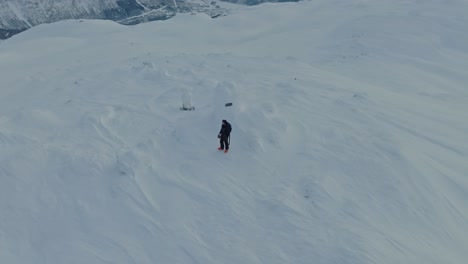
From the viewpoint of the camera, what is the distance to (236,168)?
36.7ft

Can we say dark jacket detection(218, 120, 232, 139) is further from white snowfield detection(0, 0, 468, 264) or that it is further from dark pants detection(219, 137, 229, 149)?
white snowfield detection(0, 0, 468, 264)

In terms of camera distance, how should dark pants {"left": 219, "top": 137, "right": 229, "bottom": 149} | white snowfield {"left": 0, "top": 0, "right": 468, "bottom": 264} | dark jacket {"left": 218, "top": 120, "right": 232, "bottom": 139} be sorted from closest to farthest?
1. white snowfield {"left": 0, "top": 0, "right": 468, "bottom": 264}
2. dark jacket {"left": 218, "top": 120, "right": 232, "bottom": 139}
3. dark pants {"left": 219, "top": 137, "right": 229, "bottom": 149}

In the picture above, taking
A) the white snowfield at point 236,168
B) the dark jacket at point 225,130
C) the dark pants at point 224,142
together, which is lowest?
the white snowfield at point 236,168

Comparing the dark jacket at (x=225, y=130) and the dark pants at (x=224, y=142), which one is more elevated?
the dark jacket at (x=225, y=130)

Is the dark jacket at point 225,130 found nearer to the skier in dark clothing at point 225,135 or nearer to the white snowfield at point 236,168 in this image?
the skier in dark clothing at point 225,135

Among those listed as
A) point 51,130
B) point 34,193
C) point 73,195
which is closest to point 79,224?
point 73,195

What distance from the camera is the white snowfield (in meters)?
8.72

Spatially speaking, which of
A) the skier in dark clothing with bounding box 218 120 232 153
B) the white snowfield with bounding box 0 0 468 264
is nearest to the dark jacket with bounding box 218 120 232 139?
the skier in dark clothing with bounding box 218 120 232 153

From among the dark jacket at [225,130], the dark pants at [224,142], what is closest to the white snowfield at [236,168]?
the dark pants at [224,142]

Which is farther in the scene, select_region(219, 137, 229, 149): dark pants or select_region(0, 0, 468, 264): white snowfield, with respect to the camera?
select_region(219, 137, 229, 149): dark pants

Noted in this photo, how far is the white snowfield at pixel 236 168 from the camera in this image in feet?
28.6

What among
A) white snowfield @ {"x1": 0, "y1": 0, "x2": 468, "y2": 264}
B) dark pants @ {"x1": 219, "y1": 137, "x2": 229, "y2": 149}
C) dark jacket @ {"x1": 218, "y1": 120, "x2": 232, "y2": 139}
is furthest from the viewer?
dark pants @ {"x1": 219, "y1": 137, "x2": 229, "y2": 149}

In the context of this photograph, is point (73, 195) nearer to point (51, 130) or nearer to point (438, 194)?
point (51, 130)

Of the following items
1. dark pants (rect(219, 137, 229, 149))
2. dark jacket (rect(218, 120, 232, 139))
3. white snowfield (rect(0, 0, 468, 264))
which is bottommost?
white snowfield (rect(0, 0, 468, 264))
